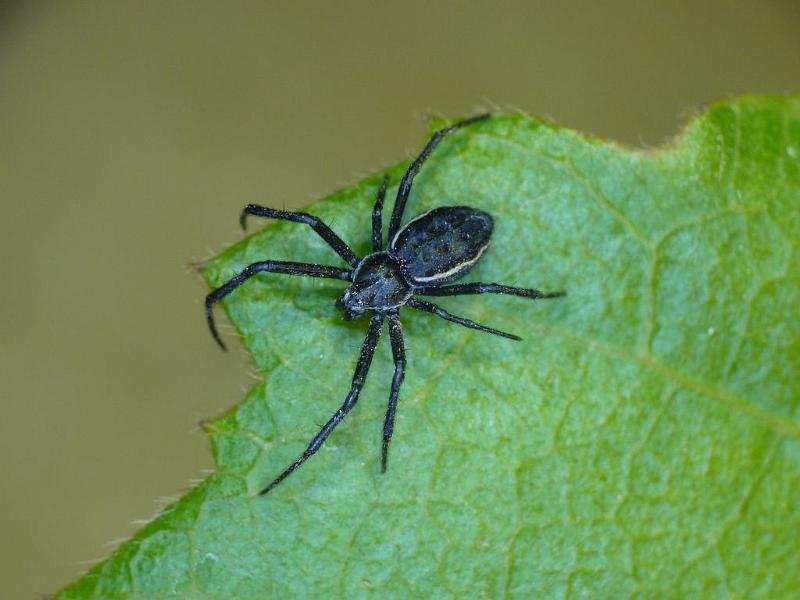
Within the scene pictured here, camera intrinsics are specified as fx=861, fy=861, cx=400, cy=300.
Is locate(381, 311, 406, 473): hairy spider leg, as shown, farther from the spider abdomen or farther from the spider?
the spider abdomen

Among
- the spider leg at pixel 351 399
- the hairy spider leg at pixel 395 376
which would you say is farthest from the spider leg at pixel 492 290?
the spider leg at pixel 351 399

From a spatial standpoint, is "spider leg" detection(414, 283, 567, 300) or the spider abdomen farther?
the spider abdomen

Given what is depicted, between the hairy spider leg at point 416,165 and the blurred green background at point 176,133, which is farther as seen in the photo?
the blurred green background at point 176,133

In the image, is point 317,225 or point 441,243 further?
point 441,243

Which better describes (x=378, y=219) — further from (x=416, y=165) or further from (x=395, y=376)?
(x=395, y=376)

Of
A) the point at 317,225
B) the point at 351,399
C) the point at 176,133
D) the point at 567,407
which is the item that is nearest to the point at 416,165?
the point at 317,225

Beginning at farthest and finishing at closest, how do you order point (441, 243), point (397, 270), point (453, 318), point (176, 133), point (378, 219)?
point (176, 133), point (397, 270), point (441, 243), point (378, 219), point (453, 318)

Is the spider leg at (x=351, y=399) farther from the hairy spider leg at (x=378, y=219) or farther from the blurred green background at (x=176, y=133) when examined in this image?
the blurred green background at (x=176, y=133)

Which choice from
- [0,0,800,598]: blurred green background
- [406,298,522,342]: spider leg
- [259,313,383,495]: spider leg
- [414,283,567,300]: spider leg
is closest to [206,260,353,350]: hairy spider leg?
[259,313,383,495]: spider leg
